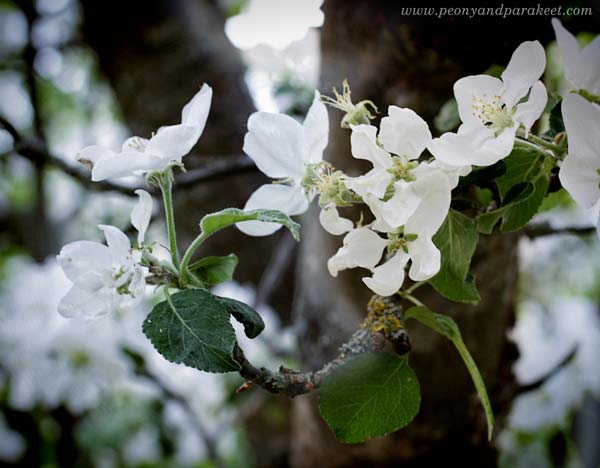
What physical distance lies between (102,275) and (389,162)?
14 centimetres

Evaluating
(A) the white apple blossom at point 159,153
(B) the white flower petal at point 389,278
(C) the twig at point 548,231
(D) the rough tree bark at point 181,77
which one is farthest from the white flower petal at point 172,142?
(D) the rough tree bark at point 181,77

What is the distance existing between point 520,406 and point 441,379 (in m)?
0.47

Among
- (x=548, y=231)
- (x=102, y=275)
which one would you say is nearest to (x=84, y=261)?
(x=102, y=275)

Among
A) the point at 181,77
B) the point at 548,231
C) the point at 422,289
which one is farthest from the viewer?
the point at 181,77

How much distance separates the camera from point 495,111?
27cm

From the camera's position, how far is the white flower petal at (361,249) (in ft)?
0.90

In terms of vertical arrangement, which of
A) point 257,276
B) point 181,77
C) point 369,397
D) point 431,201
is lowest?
point 257,276

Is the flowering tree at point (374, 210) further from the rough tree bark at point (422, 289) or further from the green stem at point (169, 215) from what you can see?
the rough tree bark at point (422, 289)

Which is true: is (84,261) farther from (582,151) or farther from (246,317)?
(582,151)

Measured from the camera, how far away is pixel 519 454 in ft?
3.36

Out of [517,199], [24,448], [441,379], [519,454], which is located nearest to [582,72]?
[517,199]

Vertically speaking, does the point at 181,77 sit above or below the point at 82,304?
below

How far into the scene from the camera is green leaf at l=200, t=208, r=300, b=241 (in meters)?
0.26

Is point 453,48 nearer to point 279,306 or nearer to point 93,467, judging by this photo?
point 279,306
